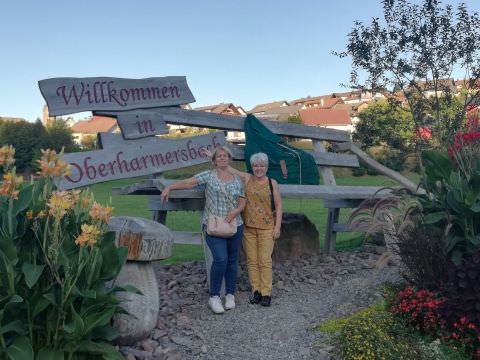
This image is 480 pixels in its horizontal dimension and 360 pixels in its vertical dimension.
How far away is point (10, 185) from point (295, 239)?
16.2 feet

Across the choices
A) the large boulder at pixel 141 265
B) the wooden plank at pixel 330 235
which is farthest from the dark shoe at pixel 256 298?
the wooden plank at pixel 330 235

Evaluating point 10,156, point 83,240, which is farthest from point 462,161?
point 10,156

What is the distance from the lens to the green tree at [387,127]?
12.5 metres

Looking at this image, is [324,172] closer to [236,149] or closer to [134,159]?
[236,149]

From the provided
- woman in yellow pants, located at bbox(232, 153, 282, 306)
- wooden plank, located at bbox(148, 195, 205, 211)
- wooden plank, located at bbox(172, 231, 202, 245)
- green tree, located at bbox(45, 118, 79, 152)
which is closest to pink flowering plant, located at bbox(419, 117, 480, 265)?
Answer: woman in yellow pants, located at bbox(232, 153, 282, 306)

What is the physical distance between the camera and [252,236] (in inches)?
246

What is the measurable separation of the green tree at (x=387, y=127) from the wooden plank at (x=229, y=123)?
13.6 ft

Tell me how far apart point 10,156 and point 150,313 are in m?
1.75

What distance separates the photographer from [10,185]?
3750mm

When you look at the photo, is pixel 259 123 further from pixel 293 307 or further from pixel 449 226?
pixel 449 226

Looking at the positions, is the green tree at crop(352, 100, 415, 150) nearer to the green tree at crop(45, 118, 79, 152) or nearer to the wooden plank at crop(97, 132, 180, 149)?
the wooden plank at crop(97, 132, 180, 149)

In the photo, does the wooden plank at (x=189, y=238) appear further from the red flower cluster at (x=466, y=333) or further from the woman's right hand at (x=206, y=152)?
the red flower cluster at (x=466, y=333)

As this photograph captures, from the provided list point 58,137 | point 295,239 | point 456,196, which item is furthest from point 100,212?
point 58,137

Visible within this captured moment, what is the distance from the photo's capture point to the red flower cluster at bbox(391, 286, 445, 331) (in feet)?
15.0
